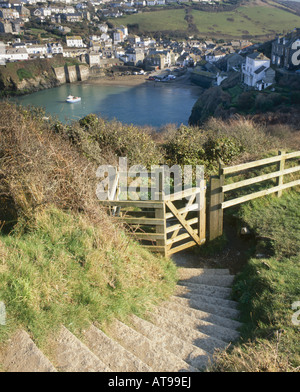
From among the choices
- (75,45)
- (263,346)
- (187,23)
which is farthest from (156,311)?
(187,23)

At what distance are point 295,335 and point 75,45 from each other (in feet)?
383

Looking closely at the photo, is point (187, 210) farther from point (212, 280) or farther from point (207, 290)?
point (207, 290)

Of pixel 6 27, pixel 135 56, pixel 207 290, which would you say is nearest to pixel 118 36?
pixel 135 56

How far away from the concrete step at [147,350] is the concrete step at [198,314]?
100 cm

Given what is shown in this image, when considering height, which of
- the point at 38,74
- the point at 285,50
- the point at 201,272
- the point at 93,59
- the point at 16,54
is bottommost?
the point at 38,74

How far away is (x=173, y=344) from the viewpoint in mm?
3379

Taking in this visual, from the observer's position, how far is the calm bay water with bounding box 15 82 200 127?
4408 cm

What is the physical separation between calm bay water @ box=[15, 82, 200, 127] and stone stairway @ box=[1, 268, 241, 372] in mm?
34411

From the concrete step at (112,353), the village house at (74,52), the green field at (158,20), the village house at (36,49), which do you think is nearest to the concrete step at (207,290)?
the concrete step at (112,353)

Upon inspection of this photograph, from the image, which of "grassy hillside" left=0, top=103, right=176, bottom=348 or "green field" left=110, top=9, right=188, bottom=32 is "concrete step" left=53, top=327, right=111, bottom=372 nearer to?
"grassy hillside" left=0, top=103, right=176, bottom=348

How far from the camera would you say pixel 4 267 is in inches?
138

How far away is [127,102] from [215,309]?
51.8 meters

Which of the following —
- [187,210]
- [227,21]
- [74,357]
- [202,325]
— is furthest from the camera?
[227,21]
